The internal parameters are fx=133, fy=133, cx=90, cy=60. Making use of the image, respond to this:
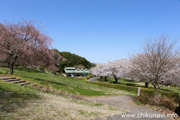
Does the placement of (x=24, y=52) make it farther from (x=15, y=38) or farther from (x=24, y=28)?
(x=24, y=28)

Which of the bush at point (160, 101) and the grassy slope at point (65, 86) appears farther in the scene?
the grassy slope at point (65, 86)

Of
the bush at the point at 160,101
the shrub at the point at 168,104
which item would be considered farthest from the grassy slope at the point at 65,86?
the shrub at the point at 168,104

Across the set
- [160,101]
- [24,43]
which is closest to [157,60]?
[160,101]

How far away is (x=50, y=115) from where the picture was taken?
16.7ft

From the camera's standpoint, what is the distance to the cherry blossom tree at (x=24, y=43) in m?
13.6

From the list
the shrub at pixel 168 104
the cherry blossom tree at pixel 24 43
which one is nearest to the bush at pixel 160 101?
the shrub at pixel 168 104

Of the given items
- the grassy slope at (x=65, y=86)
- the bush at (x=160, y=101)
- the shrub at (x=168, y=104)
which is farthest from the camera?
the grassy slope at (x=65, y=86)

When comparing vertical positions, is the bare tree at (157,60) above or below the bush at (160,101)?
above

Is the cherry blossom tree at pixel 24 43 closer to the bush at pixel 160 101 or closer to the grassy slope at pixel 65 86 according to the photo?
the grassy slope at pixel 65 86

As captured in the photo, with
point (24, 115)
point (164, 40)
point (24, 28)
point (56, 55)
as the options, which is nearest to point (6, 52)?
point (24, 28)

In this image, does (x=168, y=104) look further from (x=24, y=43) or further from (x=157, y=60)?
(x=24, y=43)

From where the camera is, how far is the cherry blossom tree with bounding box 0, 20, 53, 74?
44.6ft

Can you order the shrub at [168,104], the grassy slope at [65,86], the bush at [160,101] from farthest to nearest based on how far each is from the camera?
the grassy slope at [65,86] → the bush at [160,101] → the shrub at [168,104]

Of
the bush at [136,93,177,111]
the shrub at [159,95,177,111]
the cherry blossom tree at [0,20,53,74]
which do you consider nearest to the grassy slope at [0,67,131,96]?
the cherry blossom tree at [0,20,53,74]
